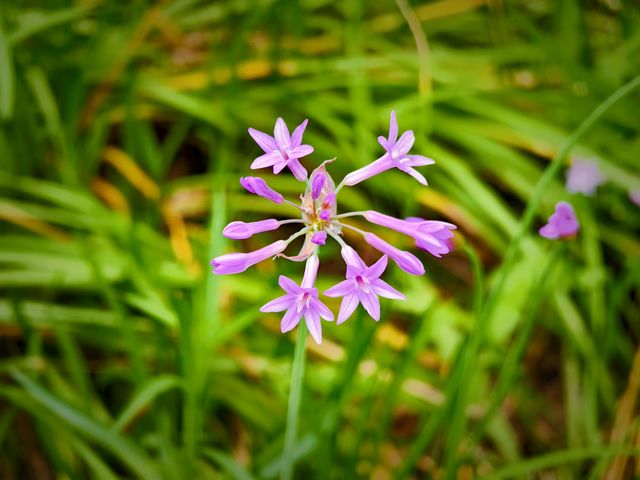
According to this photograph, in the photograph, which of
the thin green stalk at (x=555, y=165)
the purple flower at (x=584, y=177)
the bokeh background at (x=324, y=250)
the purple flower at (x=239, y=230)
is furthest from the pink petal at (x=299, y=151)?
the purple flower at (x=584, y=177)

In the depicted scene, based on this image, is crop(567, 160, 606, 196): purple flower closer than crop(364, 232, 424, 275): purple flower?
No

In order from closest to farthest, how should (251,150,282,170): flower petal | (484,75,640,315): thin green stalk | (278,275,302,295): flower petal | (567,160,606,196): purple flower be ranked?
1. (278,275,302,295): flower petal
2. (251,150,282,170): flower petal
3. (484,75,640,315): thin green stalk
4. (567,160,606,196): purple flower

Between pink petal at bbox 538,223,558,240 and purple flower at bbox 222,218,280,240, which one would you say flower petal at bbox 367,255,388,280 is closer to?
purple flower at bbox 222,218,280,240

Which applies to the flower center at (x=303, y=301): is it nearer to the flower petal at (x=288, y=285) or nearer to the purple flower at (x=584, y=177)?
the flower petal at (x=288, y=285)

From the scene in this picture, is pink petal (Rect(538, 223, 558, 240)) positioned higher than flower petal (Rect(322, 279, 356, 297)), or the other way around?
pink petal (Rect(538, 223, 558, 240))

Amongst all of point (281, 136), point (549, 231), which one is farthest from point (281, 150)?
point (549, 231)

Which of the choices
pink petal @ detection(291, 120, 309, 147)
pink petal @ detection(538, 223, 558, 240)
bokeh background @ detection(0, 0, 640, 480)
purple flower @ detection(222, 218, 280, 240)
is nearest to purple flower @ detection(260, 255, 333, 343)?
purple flower @ detection(222, 218, 280, 240)
